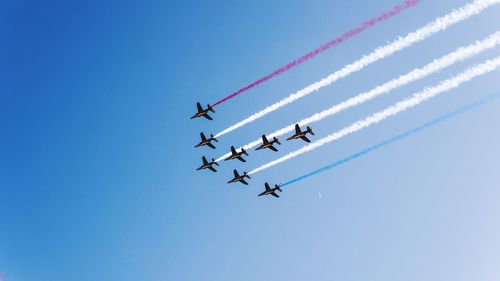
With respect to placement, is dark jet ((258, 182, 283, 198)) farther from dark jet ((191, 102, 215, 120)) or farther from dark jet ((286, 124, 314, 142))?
dark jet ((191, 102, 215, 120))

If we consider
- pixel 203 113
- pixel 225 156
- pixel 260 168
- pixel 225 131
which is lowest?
pixel 260 168

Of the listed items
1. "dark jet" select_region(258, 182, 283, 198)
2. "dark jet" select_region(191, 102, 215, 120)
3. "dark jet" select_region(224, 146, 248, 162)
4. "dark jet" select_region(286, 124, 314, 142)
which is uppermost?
"dark jet" select_region(191, 102, 215, 120)

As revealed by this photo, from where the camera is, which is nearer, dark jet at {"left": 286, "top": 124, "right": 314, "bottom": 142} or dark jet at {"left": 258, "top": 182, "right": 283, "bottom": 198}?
dark jet at {"left": 286, "top": 124, "right": 314, "bottom": 142}

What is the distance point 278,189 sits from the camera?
4266 centimetres

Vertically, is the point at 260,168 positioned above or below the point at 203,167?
below

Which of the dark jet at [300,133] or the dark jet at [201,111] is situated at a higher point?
the dark jet at [201,111]

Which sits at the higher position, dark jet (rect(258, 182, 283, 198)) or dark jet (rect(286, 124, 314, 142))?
dark jet (rect(286, 124, 314, 142))

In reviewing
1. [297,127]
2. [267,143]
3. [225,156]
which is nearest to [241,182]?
[225,156]

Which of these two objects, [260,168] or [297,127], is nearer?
[260,168]

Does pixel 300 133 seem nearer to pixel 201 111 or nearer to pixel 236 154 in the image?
pixel 236 154

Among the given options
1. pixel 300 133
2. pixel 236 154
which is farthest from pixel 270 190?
pixel 300 133

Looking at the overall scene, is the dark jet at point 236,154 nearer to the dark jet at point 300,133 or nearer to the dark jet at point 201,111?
the dark jet at point 201,111

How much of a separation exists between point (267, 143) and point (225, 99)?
8753 mm

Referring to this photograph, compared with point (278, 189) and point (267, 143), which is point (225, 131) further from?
point (278, 189)
